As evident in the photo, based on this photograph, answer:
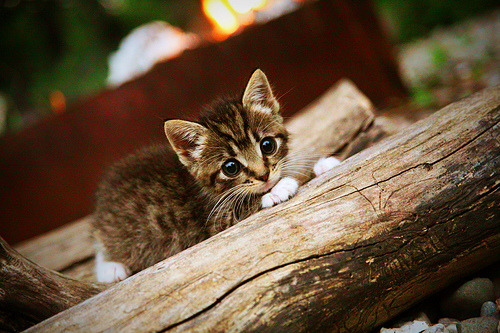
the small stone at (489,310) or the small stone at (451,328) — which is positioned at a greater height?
the small stone at (451,328)

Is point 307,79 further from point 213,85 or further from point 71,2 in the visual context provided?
point 71,2

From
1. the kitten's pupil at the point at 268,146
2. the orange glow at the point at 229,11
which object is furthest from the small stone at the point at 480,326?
the orange glow at the point at 229,11

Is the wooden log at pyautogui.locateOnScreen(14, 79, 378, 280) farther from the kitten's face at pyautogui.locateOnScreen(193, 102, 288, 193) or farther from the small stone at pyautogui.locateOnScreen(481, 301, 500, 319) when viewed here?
the small stone at pyautogui.locateOnScreen(481, 301, 500, 319)

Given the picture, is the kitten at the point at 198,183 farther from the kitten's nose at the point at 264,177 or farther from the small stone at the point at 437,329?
the small stone at the point at 437,329

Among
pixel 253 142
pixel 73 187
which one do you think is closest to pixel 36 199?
pixel 73 187

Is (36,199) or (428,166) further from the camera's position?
(36,199)

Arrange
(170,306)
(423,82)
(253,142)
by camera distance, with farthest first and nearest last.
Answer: (423,82) < (253,142) < (170,306)
